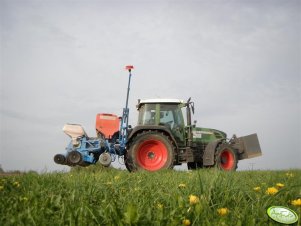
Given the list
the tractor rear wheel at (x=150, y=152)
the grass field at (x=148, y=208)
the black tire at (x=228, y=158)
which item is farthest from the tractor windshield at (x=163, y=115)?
the grass field at (x=148, y=208)

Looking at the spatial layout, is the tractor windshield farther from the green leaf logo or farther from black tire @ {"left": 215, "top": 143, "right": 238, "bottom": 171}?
the green leaf logo

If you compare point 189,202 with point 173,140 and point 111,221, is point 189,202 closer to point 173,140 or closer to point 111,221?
point 111,221

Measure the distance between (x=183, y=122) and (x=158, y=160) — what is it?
1.30 metres

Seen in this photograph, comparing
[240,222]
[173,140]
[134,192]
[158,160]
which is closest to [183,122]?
[173,140]

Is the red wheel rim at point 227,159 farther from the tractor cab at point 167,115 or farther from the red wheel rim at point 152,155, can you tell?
the red wheel rim at point 152,155

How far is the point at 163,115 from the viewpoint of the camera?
28.1 ft

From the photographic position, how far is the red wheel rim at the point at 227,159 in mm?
8680

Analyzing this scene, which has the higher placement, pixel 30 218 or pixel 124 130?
pixel 124 130

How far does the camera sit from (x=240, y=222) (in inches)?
63.3

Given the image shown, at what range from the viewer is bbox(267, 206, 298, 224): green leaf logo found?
65.2 inches

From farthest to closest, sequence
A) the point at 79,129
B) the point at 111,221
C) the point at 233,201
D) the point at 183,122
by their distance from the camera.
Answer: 1. the point at 79,129
2. the point at 183,122
3. the point at 233,201
4. the point at 111,221

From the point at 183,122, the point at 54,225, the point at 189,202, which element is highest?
the point at 183,122

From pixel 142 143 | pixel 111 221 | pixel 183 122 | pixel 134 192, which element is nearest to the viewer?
pixel 111 221

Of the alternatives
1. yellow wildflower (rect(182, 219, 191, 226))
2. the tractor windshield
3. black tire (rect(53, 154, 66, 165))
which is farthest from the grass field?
black tire (rect(53, 154, 66, 165))
